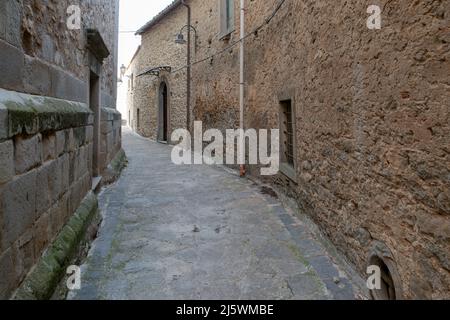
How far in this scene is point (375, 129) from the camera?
2.45 m

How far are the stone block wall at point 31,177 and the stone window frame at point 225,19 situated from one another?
6.07m

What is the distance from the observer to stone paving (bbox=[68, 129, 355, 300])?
258cm

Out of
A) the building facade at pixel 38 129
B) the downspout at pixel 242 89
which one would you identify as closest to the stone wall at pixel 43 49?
the building facade at pixel 38 129

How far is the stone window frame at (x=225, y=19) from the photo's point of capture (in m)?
8.42

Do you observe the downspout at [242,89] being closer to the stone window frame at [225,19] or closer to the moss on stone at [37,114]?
the stone window frame at [225,19]

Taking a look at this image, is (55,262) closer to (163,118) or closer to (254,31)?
(254,31)

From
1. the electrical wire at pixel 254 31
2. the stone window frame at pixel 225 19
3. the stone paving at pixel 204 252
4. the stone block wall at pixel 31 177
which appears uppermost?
the stone window frame at pixel 225 19

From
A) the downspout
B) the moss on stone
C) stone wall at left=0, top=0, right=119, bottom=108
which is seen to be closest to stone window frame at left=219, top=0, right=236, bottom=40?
the downspout

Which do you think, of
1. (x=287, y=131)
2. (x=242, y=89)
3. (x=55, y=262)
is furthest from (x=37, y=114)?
(x=242, y=89)

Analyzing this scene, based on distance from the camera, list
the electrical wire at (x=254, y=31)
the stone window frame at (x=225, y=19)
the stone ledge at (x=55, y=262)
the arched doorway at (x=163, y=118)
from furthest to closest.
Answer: the arched doorway at (x=163, y=118)
the stone window frame at (x=225, y=19)
the electrical wire at (x=254, y=31)
the stone ledge at (x=55, y=262)

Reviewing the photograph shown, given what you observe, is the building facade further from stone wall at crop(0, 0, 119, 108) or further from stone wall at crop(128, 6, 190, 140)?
stone wall at crop(128, 6, 190, 140)

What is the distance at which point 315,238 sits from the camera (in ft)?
12.0

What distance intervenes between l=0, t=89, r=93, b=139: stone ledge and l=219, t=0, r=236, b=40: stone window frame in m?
6.13

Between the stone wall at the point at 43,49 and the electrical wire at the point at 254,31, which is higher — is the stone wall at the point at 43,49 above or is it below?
below
